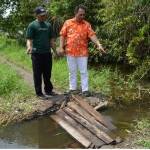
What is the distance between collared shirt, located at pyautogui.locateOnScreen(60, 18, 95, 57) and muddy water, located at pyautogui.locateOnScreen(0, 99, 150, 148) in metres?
1.37

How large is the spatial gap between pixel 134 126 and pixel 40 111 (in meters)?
1.93

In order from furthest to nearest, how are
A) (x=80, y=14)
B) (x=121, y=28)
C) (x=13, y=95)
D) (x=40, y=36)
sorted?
1. (x=121, y=28)
2. (x=13, y=95)
3. (x=40, y=36)
4. (x=80, y=14)

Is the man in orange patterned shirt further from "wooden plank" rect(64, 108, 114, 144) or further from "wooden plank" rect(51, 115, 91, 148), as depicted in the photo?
"wooden plank" rect(51, 115, 91, 148)

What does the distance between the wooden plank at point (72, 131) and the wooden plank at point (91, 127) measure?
200mm

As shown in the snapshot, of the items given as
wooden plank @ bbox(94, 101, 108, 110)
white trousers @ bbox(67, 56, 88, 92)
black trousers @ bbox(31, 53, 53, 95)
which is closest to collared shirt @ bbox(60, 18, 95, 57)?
white trousers @ bbox(67, 56, 88, 92)

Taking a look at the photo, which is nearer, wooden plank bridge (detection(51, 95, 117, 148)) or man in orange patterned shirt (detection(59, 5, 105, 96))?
wooden plank bridge (detection(51, 95, 117, 148))

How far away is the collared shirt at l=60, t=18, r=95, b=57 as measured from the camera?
9.50m

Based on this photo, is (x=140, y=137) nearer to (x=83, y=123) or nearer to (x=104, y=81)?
(x=83, y=123)

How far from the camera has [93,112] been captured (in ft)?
27.9

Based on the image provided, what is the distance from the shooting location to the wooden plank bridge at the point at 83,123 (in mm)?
7393

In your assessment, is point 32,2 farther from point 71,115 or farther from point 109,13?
point 71,115

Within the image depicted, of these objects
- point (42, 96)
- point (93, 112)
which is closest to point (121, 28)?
point (42, 96)

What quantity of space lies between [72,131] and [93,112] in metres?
0.74

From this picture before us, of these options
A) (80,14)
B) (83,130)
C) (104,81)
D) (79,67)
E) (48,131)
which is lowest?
(48,131)
